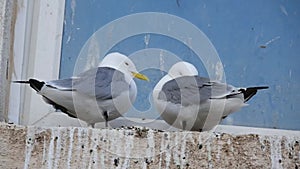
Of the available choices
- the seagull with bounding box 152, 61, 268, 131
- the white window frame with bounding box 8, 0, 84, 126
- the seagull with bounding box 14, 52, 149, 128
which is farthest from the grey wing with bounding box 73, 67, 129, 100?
the white window frame with bounding box 8, 0, 84, 126

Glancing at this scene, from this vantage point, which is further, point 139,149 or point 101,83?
point 101,83

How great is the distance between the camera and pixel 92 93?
146 centimetres

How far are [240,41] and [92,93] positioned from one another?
1.96ft

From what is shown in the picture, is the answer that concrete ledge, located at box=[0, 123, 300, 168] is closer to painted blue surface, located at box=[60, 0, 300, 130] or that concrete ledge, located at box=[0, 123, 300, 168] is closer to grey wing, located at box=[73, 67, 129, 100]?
grey wing, located at box=[73, 67, 129, 100]

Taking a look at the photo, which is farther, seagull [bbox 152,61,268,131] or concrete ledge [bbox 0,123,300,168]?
seagull [bbox 152,61,268,131]

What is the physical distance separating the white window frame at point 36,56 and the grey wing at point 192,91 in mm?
326

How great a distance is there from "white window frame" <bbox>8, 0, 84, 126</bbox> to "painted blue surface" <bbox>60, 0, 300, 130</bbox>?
32 millimetres

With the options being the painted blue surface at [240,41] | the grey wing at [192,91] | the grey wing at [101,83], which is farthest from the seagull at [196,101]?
the painted blue surface at [240,41]

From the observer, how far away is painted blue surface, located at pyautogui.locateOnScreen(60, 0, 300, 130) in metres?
1.81

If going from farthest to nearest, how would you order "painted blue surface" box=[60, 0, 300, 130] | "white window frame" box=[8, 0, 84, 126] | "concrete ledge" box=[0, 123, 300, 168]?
"painted blue surface" box=[60, 0, 300, 130], "white window frame" box=[8, 0, 84, 126], "concrete ledge" box=[0, 123, 300, 168]

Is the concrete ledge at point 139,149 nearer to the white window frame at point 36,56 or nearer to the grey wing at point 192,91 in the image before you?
the grey wing at point 192,91

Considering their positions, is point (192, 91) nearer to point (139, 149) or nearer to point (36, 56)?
point (139, 149)

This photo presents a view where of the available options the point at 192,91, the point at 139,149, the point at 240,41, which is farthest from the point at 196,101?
the point at 240,41

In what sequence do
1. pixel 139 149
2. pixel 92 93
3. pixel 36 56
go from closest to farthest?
pixel 139 149 → pixel 92 93 → pixel 36 56
